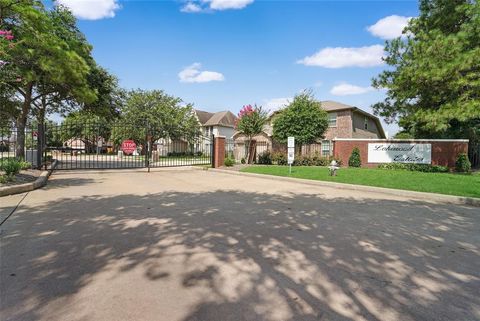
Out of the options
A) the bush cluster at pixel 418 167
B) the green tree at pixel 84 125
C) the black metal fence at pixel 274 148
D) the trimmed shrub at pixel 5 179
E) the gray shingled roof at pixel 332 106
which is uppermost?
the gray shingled roof at pixel 332 106

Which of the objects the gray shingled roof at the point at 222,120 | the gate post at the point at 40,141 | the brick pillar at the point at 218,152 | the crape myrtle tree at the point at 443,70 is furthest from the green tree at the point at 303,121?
the gray shingled roof at the point at 222,120

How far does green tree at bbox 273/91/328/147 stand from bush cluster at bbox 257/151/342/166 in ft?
4.94

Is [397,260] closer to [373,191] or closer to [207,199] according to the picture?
[207,199]

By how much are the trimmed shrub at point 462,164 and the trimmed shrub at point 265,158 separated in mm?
12741

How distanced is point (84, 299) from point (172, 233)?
2.11 meters

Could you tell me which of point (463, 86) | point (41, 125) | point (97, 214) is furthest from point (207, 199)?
point (463, 86)

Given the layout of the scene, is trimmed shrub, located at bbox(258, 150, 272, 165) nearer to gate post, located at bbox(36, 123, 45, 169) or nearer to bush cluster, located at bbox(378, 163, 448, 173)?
bush cluster, located at bbox(378, 163, 448, 173)

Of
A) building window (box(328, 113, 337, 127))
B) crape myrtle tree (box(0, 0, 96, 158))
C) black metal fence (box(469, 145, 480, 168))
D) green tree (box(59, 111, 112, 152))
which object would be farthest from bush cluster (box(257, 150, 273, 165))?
black metal fence (box(469, 145, 480, 168))

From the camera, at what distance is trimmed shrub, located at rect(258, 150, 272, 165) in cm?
2503

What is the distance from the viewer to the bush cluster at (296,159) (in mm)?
23420

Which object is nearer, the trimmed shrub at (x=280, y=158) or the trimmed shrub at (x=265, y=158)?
the trimmed shrub at (x=280, y=158)

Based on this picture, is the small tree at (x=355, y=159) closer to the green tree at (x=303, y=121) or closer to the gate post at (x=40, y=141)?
the green tree at (x=303, y=121)

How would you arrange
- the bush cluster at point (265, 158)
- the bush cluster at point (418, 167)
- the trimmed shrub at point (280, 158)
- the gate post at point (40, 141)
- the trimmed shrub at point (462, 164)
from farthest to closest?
1. the bush cluster at point (265, 158)
2. the trimmed shrub at point (280, 158)
3. the bush cluster at point (418, 167)
4. the trimmed shrub at point (462, 164)
5. the gate post at point (40, 141)

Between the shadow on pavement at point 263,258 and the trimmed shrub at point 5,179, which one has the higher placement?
the trimmed shrub at point 5,179
